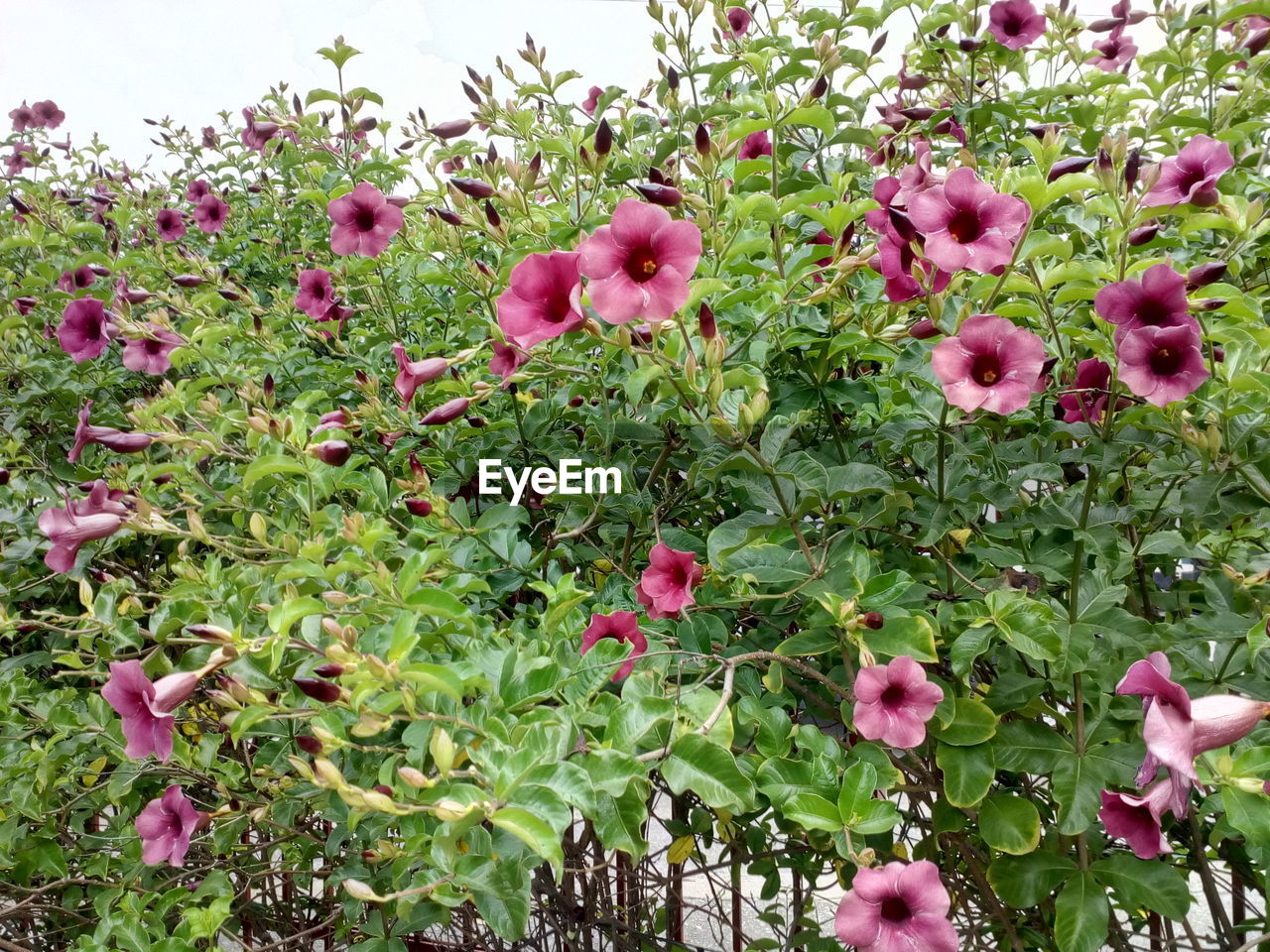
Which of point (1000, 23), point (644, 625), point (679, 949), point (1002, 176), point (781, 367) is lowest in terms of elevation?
point (679, 949)

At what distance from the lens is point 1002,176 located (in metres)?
1.22

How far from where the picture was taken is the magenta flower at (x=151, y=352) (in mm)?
1860

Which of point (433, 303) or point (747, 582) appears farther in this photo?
point (433, 303)

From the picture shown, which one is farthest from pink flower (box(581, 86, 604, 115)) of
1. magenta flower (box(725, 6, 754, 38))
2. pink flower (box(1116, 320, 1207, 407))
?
pink flower (box(1116, 320, 1207, 407))

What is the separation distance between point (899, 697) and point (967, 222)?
1.87ft

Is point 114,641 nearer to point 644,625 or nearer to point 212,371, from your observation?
point 212,371

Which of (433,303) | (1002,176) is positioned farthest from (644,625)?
(433,303)

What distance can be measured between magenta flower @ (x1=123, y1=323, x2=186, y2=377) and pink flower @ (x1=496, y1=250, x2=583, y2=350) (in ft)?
3.76

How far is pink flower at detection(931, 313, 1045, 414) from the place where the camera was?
3.14 feet

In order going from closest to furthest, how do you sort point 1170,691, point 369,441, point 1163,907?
1. point 1170,691
2. point 1163,907
3. point 369,441

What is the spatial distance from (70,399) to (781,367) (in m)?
2.23

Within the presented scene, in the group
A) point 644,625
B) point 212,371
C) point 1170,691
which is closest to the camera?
point 1170,691

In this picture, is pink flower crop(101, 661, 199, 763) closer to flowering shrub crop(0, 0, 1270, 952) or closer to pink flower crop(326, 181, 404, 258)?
flowering shrub crop(0, 0, 1270, 952)

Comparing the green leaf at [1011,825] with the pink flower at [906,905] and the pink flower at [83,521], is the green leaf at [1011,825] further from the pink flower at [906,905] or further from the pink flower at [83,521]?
the pink flower at [83,521]
